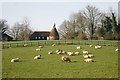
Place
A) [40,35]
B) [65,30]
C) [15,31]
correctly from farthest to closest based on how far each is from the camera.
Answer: [40,35] < [15,31] < [65,30]

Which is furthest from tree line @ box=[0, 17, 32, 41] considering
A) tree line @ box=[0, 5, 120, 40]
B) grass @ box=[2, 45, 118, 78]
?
grass @ box=[2, 45, 118, 78]

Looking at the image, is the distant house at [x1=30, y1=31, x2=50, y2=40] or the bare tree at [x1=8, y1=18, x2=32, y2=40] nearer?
the bare tree at [x1=8, y1=18, x2=32, y2=40]

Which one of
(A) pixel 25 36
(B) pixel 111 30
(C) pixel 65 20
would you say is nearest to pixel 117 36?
(B) pixel 111 30

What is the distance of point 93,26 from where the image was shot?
59688mm

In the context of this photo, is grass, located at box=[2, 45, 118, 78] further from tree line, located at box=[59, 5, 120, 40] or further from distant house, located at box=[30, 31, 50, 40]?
distant house, located at box=[30, 31, 50, 40]

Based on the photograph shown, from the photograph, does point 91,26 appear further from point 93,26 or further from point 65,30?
point 65,30

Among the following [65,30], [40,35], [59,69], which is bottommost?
[59,69]

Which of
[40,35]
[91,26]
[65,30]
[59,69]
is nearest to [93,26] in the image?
[91,26]

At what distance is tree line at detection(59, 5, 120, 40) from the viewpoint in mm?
56869

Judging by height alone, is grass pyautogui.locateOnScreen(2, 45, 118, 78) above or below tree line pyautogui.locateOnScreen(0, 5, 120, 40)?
below

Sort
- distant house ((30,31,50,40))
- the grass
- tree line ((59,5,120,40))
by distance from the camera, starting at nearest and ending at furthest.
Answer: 1. the grass
2. tree line ((59,5,120,40))
3. distant house ((30,31,50,40))

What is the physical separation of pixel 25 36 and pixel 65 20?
1716 centimetres

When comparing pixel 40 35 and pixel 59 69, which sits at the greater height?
pixel 40 35

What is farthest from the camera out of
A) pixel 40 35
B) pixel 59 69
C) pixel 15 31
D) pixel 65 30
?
pixel 40 35
